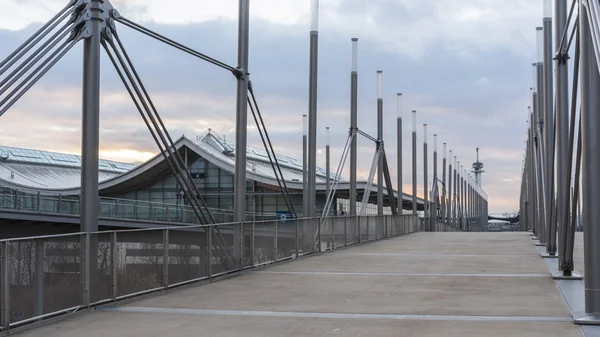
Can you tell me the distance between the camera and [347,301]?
13211 mm

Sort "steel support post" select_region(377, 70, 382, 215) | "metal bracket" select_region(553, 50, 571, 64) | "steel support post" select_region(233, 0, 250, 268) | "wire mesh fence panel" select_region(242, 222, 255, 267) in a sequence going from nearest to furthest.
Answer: "metal bracket" select_region(553, 50, 571, 64), "wire mesh fence panel" select_region(242, 222, 255, 267), "steel support post" select_region(233, 0, 250, 268), "steel support post" select_region(377, 70, 382, 215)

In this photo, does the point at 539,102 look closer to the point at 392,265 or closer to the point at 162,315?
the point at 392,265

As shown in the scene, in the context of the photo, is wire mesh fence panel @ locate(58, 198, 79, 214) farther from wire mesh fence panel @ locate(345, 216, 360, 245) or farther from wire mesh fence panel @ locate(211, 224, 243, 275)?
wire mesh fence panel @ locate(211, 224, 243, 275)

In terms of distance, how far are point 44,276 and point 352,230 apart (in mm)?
20846

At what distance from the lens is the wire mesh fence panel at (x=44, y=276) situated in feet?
34.6

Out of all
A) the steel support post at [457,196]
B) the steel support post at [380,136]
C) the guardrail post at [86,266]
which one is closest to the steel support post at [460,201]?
the steel support post at [457,196]

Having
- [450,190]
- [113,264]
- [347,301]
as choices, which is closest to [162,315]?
[113,264]

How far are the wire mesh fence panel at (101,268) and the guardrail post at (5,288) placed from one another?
2128mm

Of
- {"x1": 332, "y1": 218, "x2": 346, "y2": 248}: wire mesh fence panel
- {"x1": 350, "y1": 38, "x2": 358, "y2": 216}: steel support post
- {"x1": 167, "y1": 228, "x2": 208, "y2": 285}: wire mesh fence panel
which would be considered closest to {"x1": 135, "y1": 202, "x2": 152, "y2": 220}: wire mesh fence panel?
{"x1": 350, "y1": 38, "x2": 358, "y2": 216}: steel support post

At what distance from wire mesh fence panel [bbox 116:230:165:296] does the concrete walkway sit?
1.38ft

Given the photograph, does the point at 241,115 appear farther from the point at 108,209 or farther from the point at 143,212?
the point at 143,212

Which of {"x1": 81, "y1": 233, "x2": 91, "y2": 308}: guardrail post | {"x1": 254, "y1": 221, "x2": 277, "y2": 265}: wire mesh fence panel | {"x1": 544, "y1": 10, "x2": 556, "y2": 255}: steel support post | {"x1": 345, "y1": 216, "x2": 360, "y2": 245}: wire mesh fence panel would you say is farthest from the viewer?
{"x1": 345, "y1": 216, "x2": 360, "y2": 245}: wire mesh fence panel

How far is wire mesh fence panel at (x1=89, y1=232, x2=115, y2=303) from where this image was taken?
12.4 m

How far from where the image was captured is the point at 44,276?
36.5 ft
